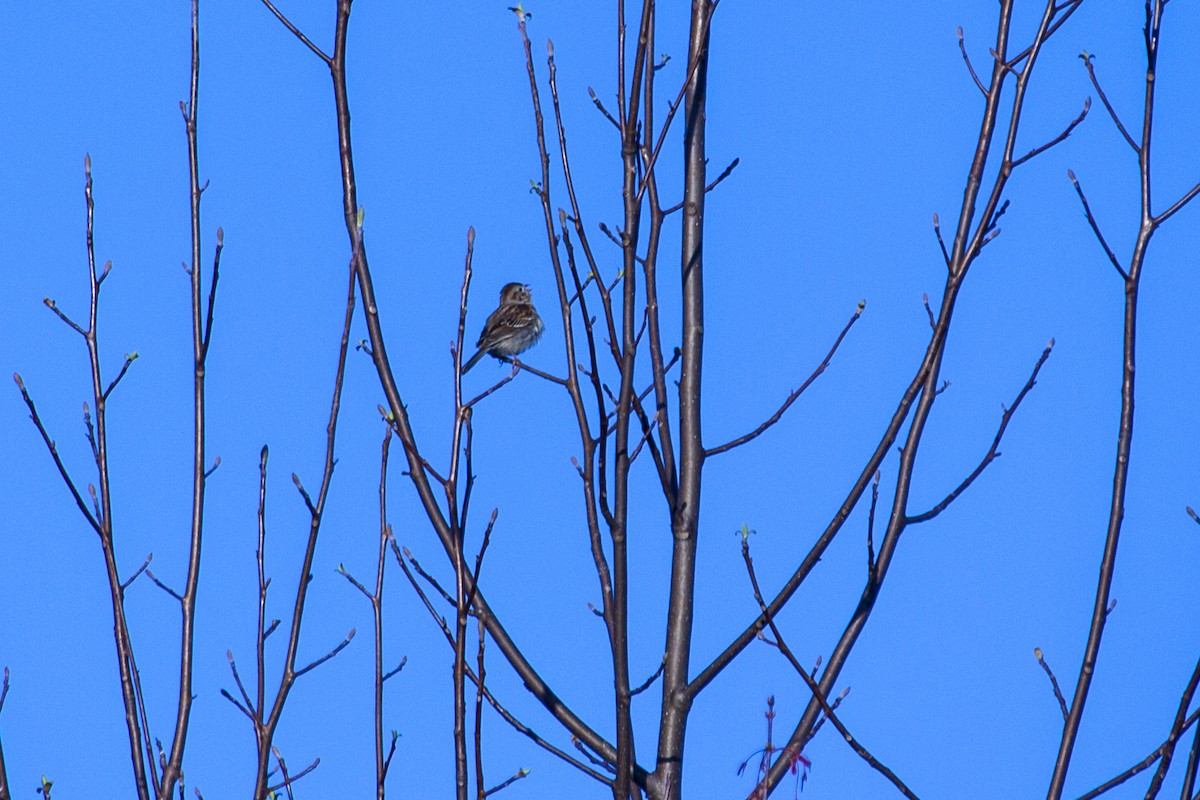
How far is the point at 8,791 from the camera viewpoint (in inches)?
122

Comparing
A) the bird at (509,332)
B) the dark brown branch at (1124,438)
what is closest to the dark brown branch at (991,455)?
the dark brown branch at (1124,438)

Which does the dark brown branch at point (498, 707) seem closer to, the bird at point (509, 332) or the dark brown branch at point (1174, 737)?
the dark brown branch at point (1174, 737)

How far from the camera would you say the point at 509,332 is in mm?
13344

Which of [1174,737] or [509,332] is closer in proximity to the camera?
[1174,737]

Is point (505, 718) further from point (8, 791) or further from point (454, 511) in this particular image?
point (8, 791)

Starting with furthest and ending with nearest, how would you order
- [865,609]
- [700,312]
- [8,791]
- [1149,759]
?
[700,312] → [865,609] → [1149,759] → [8,791]

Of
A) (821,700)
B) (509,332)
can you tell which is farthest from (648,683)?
(509,332)

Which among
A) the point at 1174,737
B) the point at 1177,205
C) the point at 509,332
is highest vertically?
the point at 509,332

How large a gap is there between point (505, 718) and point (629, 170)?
1323mm

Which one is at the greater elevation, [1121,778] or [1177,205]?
[1177,205]

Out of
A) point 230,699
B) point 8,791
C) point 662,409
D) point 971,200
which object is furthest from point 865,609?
point 8,791

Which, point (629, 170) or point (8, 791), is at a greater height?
point (629, 170)

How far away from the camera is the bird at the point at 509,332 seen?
13.1 metres

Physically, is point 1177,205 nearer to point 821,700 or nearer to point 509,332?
point 821,700
